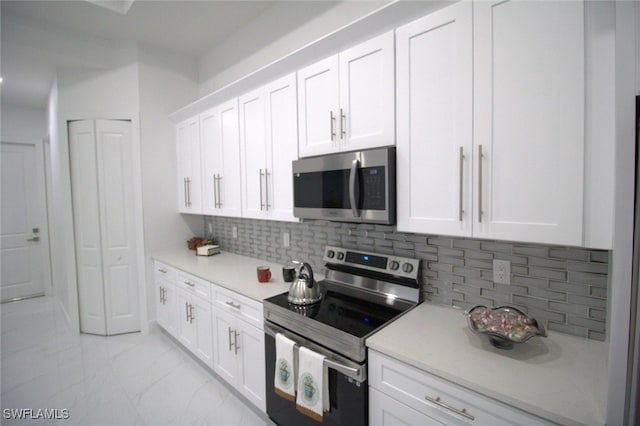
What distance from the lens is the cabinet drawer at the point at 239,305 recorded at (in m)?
1.88

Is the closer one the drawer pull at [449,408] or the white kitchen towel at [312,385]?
the drawer pull at [449,408]

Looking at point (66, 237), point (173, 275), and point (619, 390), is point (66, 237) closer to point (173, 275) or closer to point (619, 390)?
point (173, 275)

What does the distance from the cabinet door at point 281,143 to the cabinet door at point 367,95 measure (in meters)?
0.42

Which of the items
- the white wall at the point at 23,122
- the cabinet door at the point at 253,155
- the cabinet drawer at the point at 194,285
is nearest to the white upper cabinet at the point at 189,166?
the cabinet drawer at the point at 194,285

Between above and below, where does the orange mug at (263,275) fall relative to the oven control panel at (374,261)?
below

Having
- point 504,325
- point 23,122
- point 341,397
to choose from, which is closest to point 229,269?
point 341,397

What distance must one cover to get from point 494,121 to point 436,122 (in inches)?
9.3

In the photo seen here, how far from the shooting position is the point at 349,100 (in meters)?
1.67

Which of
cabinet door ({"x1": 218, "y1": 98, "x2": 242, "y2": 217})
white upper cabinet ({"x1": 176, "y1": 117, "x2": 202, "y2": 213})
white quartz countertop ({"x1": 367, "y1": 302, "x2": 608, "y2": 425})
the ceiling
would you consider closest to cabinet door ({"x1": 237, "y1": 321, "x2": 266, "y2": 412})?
white quartz countertop ({"x1": 367, "y1": 302, "x2": 608, "y2": 425})

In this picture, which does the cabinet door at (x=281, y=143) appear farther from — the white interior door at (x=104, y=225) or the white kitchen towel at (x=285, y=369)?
the white interior door at (x=104, y=225)

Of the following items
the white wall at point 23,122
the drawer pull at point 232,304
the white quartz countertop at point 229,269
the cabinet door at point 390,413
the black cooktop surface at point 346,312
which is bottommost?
the cabinet door at point 390,413

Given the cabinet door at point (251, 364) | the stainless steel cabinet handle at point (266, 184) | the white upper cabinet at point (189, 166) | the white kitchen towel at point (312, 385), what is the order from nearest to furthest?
the white kitchen towel at point (312, 385), the cabinet door at point (251, 364), the stainless steel cabinet handle at point (266, 184), the white upper cabinet at point (189, 166)

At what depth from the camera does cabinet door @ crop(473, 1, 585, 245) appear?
104 cm

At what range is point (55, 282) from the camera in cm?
458
